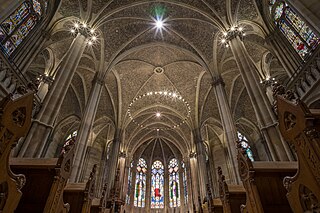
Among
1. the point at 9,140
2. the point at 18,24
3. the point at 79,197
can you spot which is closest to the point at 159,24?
the point at 18,24

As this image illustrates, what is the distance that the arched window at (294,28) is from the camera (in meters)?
8.45

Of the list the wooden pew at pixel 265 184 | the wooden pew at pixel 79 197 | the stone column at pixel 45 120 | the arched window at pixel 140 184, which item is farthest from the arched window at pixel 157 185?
the wooden pew at pixel 265 184

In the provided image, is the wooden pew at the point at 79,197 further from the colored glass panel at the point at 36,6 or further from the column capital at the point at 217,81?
the column capital at the point at 217,81

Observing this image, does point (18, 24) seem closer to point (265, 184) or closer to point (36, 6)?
point (36, 6)

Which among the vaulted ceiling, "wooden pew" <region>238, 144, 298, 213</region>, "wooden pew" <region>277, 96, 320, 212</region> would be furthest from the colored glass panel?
"wooden pew" <region>277, 96, 320, 212</region>

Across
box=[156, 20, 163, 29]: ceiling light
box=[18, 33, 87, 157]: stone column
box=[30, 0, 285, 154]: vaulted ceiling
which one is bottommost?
box=[18, 33, 87, 157]: stone column

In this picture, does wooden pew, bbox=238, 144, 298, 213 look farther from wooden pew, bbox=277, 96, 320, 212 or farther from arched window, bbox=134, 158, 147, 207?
arched window, bbox=134, 158, 147, 207

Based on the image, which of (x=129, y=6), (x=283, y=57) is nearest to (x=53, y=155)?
(x=129, y=6)

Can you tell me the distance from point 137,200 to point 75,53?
19.1 meters

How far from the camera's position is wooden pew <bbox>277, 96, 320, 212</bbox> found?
2371 millimetres

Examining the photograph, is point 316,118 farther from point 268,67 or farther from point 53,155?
point 53,155

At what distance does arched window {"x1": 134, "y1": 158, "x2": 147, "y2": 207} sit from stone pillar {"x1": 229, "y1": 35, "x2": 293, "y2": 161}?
1936cm

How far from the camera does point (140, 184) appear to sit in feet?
79.5

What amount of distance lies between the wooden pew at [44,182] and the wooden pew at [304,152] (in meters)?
3.51
